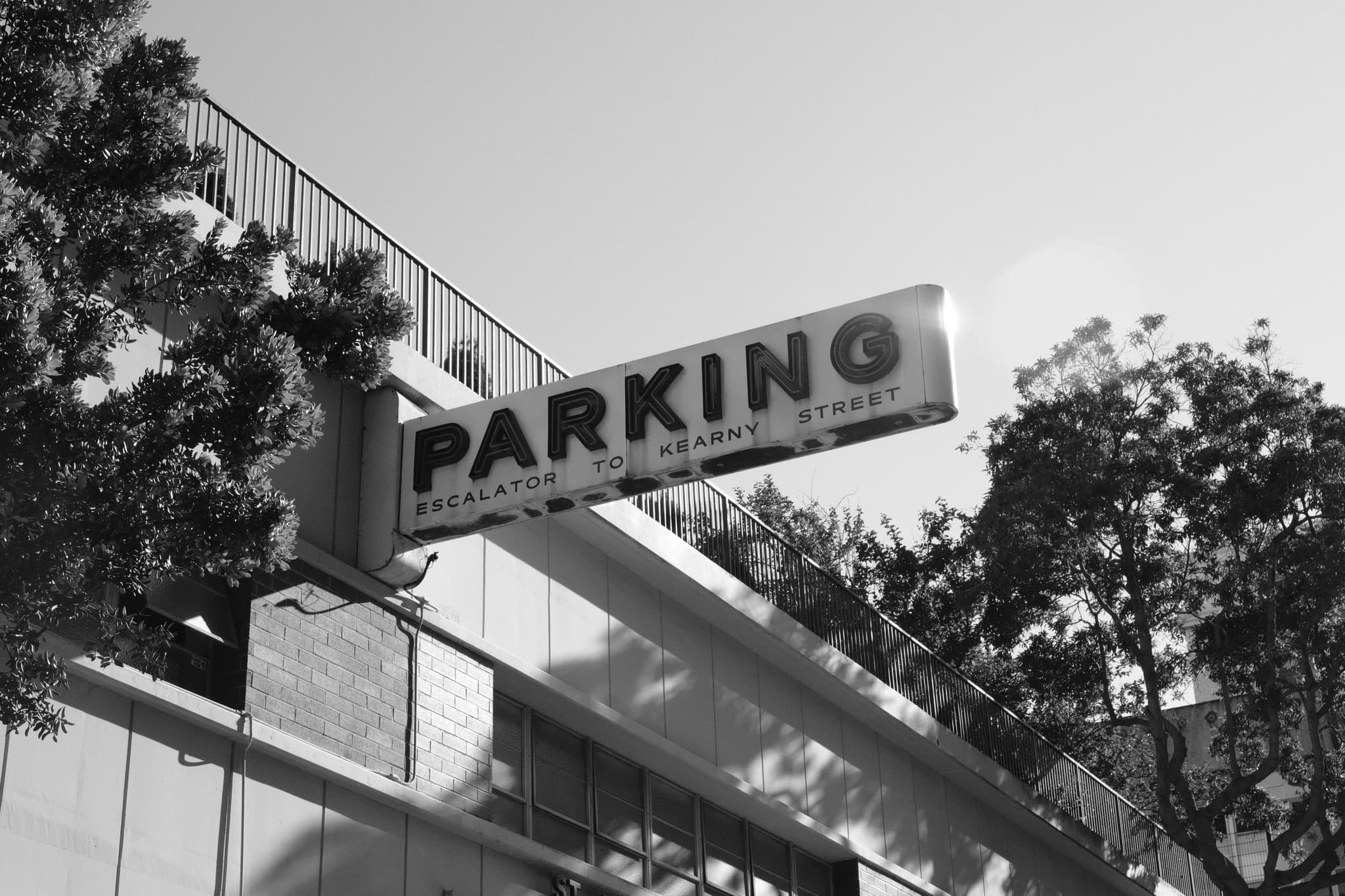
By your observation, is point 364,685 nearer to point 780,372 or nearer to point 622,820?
point 780,372

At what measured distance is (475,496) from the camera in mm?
14867

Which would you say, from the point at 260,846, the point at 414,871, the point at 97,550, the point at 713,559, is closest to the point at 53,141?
the point at 97,550

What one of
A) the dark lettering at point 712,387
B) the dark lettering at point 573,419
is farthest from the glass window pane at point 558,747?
the dark lettering at point 712,387

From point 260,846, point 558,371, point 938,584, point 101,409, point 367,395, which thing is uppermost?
point 938,584

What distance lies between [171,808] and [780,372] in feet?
19.3

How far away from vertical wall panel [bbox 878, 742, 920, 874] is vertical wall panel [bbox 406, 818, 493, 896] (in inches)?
329

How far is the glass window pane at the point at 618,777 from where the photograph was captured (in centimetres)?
1777

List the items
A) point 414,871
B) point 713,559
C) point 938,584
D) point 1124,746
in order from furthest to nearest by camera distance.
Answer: point 938,584
point 1124,746
point 713,559
point 414,871

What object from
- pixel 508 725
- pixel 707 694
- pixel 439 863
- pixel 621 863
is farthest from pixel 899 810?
pixel 439 863

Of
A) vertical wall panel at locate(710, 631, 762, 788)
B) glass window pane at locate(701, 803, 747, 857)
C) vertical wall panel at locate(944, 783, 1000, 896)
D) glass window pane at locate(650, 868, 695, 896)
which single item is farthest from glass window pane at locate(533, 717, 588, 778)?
vertical wall panel at locate(944, 783, 1000, 896)

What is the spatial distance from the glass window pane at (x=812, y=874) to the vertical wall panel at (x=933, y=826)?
1963 millimetres

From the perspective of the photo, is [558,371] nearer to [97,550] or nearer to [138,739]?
[138,739]

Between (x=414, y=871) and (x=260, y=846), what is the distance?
185 centimetres

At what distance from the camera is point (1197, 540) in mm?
31078
